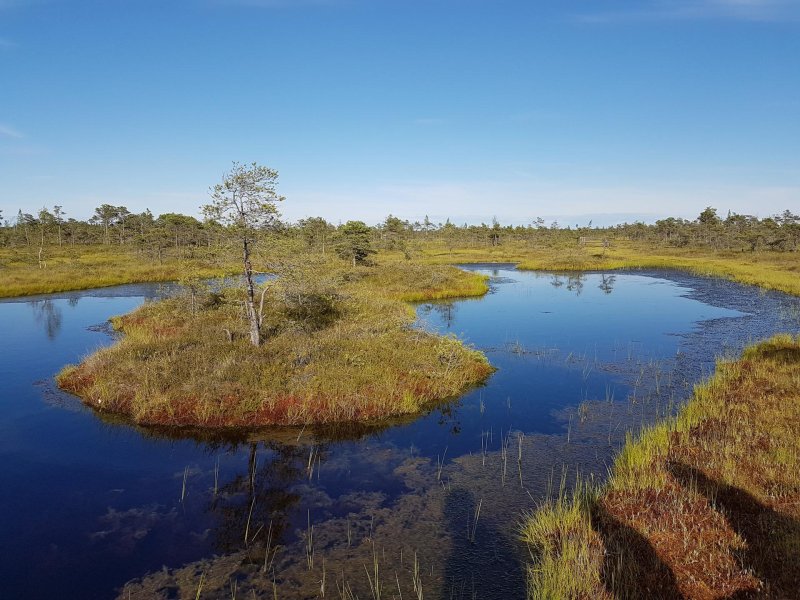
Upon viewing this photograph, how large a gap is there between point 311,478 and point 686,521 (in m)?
9.70

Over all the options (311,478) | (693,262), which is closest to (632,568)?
(311,478)

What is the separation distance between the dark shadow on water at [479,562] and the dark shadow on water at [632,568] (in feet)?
5.87

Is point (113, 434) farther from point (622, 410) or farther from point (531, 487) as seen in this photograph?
point (622, 410)

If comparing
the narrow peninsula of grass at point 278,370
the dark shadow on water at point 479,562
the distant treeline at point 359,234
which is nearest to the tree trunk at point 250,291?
the narrow peninsula of grass at point 278,370

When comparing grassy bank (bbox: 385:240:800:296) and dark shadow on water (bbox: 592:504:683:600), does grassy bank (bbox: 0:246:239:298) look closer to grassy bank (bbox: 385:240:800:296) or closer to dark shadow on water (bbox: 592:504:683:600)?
dark shadow on water (bbox: 592:504:683:600)

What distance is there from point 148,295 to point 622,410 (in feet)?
161

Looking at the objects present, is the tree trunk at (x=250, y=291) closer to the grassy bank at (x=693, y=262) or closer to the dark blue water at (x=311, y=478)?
the dark blue water at (x=311, y=478)

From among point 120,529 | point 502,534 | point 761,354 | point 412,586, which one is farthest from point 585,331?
point 120,529

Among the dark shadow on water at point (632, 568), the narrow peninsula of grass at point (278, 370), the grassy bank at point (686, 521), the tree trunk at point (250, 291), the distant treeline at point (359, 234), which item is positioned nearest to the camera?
the dark shadow on water at point (632, 568)

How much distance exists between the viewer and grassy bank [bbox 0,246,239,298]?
52.3 m

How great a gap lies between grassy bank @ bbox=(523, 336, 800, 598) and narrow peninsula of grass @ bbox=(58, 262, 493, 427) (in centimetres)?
894

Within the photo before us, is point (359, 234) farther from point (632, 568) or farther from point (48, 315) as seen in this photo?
point (632, 568)

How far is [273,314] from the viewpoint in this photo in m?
31.1

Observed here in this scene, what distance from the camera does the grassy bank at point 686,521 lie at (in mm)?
8578
